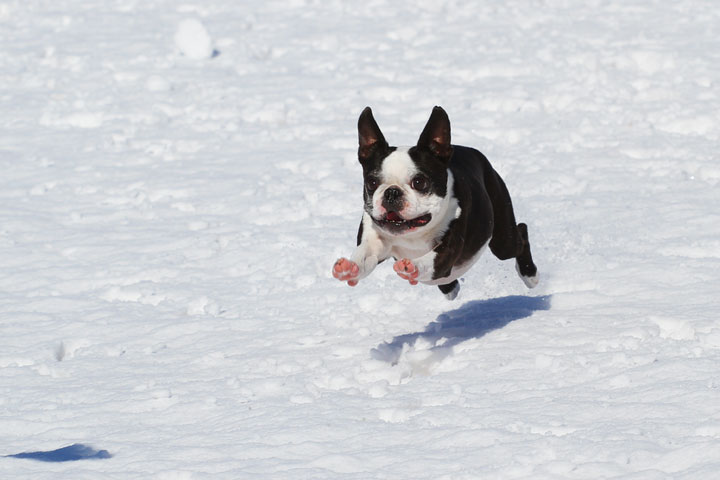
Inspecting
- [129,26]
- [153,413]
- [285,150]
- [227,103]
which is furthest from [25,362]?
[129,26]

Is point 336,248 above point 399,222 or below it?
below

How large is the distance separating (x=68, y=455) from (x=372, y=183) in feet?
6.73

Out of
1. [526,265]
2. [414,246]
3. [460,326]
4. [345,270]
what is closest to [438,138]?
[414,246]

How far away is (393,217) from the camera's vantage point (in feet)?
16.1

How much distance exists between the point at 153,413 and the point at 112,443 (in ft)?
1.25

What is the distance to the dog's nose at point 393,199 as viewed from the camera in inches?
191

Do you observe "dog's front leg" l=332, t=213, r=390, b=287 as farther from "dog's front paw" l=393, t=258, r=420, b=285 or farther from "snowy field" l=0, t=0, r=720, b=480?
"snowy field" l=0, t=0, r=720, b=480

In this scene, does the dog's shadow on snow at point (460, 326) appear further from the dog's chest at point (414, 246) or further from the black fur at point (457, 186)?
the dog's chest at point (414, 246)

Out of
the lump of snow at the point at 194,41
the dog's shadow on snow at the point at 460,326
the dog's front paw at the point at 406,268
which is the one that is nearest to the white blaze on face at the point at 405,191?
the dog's front paw at the point at 406,268

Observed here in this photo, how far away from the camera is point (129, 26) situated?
13969 mm

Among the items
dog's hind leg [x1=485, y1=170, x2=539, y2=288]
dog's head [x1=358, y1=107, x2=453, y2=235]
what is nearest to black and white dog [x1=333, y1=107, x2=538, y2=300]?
dog's head [x1=358, y1=107, x2=453, y2=235]

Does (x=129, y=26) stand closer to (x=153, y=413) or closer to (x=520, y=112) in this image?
(x=520, y=112)

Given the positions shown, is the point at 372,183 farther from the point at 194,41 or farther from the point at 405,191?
the point at 194,41

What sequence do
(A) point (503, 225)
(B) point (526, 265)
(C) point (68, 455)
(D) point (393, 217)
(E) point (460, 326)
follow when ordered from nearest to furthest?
(C) point (68, 455) → (D) point (393, 217) → (E) point (460, 326) → (A) point (503, 225) → (B) point (526, 265)
